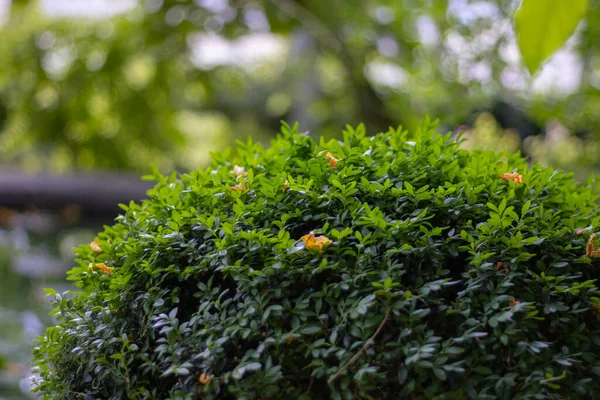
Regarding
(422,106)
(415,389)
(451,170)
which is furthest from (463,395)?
(422,106)

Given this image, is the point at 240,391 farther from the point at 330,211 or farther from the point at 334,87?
the point at 334,87

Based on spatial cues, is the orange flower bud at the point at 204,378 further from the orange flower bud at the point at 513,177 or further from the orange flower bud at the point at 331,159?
the orange flower bud at the point at 513,177

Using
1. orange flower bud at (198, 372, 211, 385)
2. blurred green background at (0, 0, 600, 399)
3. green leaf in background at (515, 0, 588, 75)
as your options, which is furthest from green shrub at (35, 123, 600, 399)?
blurred green background at (0, 0, 600, 399)

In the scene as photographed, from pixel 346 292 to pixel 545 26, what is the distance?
0.59m

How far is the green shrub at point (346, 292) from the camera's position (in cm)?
89

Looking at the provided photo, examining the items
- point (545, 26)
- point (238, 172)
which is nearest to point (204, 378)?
point (238, 172)

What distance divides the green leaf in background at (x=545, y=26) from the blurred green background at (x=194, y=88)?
3.17 meters

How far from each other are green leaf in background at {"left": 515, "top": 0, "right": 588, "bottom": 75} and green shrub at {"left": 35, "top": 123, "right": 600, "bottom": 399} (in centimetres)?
51

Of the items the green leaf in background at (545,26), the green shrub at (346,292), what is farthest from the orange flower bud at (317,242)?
the green leaf in background at (545,26)

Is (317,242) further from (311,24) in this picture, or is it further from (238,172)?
(311,24)

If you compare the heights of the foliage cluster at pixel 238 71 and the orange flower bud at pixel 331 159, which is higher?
the foliage cluster at pixel 238 71

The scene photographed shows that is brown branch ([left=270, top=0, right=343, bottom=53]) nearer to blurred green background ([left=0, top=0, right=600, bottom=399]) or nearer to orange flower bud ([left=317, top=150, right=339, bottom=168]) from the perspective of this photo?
blurred green background ([left=0, top=0, right=600, bottom=399])

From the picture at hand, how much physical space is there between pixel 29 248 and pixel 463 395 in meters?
4.57

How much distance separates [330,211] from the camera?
3.55 feet
